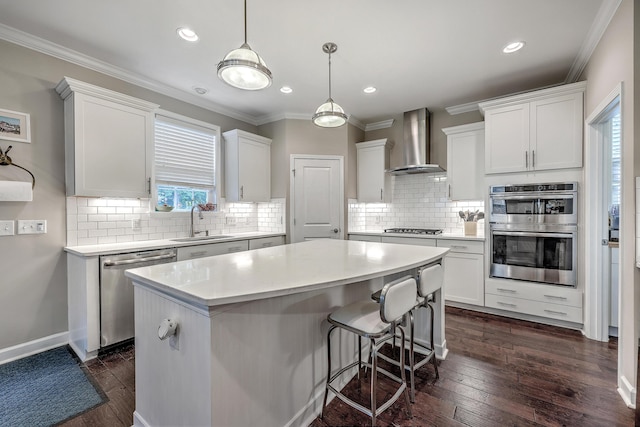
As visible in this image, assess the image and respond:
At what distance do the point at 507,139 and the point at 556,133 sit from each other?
0.43 metres

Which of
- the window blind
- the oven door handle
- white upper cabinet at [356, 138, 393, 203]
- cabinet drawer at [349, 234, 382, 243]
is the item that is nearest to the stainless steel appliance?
the oven door handle

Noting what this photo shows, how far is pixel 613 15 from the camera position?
84.7 inches

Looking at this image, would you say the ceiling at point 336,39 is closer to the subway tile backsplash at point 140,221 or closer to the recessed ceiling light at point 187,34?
the recessed ceiling light at point 187,34

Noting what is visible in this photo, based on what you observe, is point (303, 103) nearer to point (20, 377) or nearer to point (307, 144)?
point (307, 144)

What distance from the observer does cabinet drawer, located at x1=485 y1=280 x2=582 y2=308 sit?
297 centimetres

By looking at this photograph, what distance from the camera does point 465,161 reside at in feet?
12.8

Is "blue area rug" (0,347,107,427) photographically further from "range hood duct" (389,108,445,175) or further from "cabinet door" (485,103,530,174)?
"cabinet door" (485,103,530,174)

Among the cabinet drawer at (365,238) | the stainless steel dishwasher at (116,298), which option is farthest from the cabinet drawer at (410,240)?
the stainless steel dishwasher at (116,298)

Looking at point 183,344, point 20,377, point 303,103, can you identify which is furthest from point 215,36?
point 20,377

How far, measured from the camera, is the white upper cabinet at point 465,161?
12.4 feet

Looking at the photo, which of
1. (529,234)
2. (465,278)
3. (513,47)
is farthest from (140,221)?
(529,234)

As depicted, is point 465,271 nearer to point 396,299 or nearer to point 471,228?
point 471,228

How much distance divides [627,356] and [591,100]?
2214mm

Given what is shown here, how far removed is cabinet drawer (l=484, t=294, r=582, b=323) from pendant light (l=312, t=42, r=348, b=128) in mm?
2677
